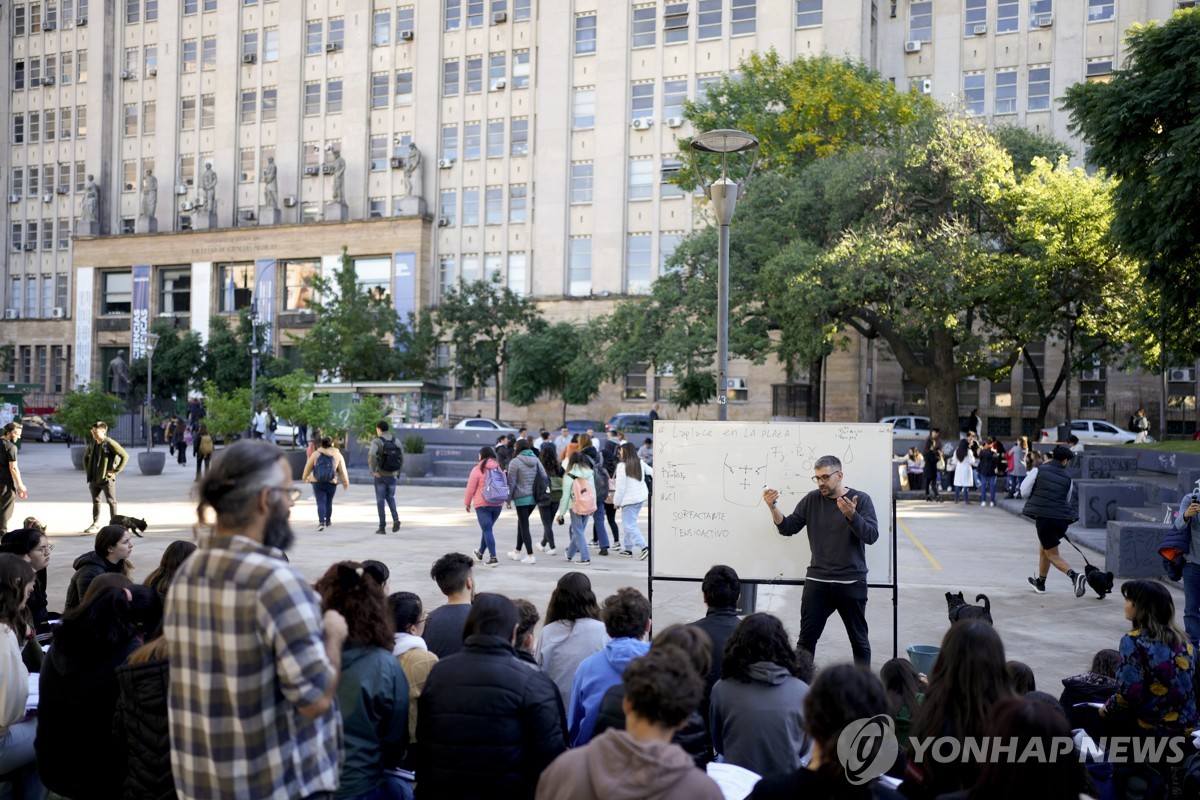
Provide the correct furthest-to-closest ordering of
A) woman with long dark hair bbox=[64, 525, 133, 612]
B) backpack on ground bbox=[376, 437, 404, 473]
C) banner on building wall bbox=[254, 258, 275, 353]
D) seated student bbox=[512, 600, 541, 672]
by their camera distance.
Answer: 1. banner on building wall bbox=[254, 258, 275, 353]
2. backpack on ground bbox=[376, 437, 404, 473]
3. woman with long dark hair bbox=[64, 525, 133, 612]
4. seated student bbox=[512, 600, 541, 672]

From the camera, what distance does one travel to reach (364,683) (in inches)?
161

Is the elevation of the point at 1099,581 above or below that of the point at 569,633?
below

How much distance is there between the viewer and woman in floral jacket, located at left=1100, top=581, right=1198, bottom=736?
16.7 feet

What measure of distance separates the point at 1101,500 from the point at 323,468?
1399 cm

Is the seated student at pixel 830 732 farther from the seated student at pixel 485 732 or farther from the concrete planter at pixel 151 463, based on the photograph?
the concrete planter at pixel 151 463

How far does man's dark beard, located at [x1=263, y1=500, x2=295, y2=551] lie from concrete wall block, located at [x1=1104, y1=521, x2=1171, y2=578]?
1324cm

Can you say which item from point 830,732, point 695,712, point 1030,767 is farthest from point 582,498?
point 1030,767

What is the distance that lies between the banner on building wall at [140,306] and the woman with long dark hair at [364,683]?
62420 millimetres

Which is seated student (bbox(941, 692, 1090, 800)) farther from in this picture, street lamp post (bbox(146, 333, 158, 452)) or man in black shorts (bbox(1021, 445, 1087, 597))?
street lamp post (bbox(146, 333, 158, 452))

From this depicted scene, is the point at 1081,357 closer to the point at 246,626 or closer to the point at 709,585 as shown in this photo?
the point at 709,585

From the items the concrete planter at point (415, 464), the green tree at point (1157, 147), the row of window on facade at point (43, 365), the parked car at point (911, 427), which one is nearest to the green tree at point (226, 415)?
the concrete planter at point (415, 464)

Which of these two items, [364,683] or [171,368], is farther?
[171,368]

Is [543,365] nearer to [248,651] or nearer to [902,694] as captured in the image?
[902,694]

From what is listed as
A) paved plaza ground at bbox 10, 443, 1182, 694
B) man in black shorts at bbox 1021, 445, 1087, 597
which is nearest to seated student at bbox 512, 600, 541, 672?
paved plaza ground at bbox 10, 443, 1182, 694
